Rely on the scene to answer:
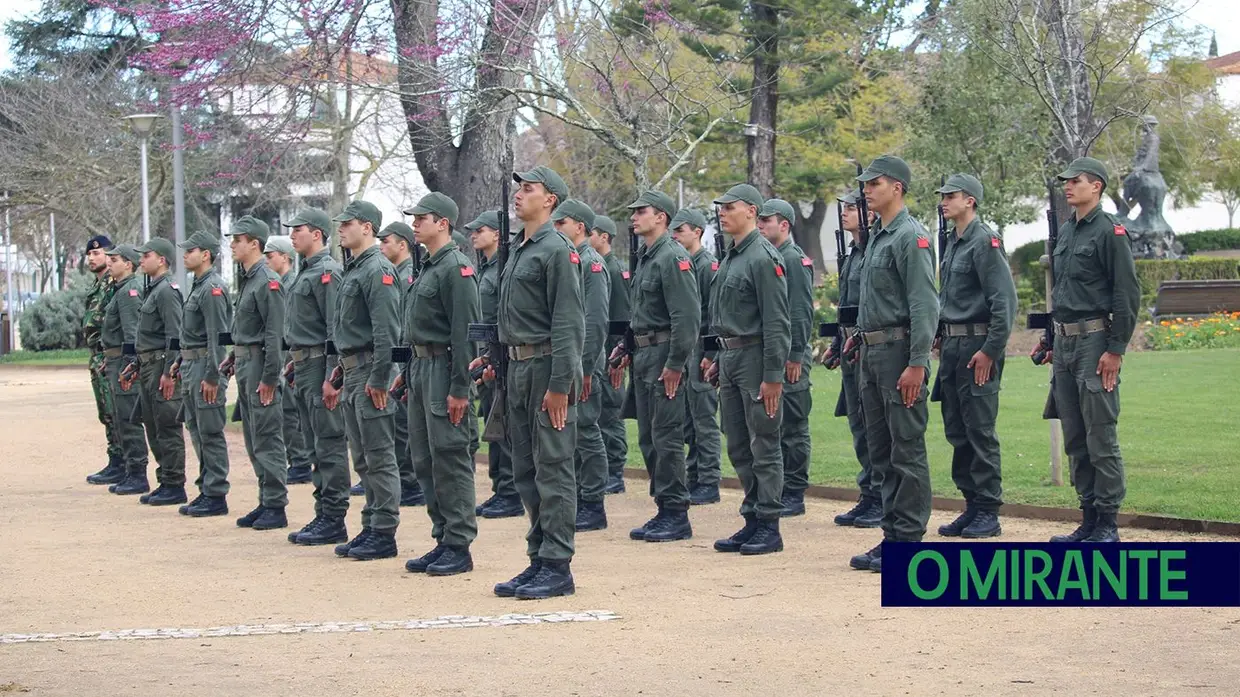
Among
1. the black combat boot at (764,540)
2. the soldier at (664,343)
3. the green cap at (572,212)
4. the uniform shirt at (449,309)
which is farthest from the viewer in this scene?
the green cap at (572,212)

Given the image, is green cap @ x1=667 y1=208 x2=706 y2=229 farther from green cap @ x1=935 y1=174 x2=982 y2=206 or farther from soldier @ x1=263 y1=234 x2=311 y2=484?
soldier @ x1=263 y1=234 x2=311 y2=484

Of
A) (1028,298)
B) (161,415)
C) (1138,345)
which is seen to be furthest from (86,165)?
(161,415)

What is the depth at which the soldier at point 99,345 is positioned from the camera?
14.8m

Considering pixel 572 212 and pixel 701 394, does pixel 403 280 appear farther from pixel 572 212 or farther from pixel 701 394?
pixel 701 394

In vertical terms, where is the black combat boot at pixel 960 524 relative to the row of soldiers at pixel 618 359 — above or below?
below

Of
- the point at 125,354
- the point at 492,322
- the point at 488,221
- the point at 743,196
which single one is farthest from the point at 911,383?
the point at 125,354

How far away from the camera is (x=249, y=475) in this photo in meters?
15.8

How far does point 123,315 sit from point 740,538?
21.4 ft

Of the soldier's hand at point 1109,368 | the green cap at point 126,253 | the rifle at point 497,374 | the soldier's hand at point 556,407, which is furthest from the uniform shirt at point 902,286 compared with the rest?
the green cap at point 126,253

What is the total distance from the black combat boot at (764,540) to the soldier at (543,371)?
1.58 meters

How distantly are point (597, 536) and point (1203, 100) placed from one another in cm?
4803

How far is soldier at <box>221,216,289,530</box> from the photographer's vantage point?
1176 cm

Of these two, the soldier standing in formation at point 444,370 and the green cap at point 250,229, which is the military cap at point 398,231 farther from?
the soldier standing in formation at point 444,370

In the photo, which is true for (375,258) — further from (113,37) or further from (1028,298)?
(113,37)
